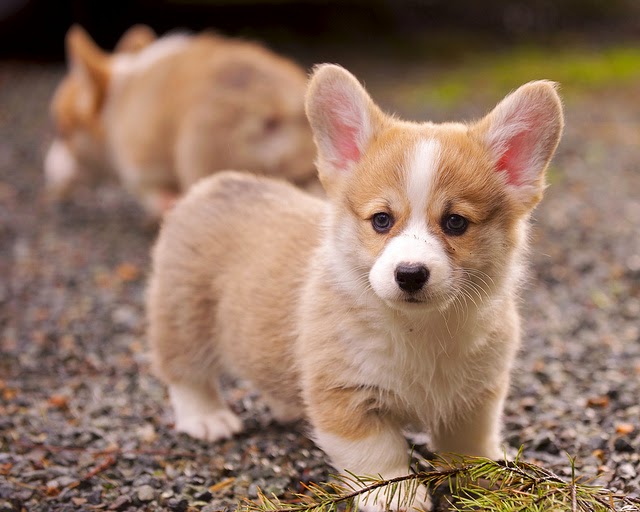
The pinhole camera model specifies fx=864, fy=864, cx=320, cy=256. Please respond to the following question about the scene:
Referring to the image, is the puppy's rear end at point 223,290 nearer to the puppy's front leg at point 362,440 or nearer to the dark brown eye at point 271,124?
the puppy's front leg at point 362,440

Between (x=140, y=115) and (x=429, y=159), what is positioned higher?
(x=429, y=159)

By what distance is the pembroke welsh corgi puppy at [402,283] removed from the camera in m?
2.66

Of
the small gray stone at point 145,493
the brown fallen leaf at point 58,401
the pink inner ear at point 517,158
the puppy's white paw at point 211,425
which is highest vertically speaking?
the pink inner ear at point 517,158

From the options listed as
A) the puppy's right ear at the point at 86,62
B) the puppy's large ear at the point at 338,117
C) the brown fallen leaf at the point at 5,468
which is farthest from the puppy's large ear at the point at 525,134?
the puppy's right ear at the point at 86,62

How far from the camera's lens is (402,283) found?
251cm

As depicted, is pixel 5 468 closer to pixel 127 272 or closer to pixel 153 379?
pixel 153 379

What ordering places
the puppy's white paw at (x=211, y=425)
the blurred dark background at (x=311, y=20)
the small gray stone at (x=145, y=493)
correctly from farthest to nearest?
the blurred dark background at (x=311, y=20) < the puppy's white paw at (x=211, y=425) < the small gray stone at (x=145, y=493)

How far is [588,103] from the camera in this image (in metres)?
9.84

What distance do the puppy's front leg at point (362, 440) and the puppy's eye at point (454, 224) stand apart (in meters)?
0.60

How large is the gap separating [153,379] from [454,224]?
6.77ft

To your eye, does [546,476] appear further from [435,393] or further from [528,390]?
[528,390]

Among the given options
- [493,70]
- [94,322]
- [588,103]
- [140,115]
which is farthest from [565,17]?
[94,322]

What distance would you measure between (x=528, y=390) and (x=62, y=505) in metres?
2.02

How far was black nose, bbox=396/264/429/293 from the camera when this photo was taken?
8.14 feet
